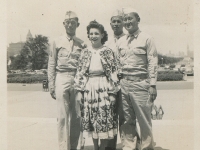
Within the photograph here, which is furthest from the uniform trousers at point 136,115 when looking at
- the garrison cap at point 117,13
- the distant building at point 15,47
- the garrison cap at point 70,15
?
the distant building at point 15,47

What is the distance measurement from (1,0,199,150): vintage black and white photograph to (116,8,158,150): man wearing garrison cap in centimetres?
1

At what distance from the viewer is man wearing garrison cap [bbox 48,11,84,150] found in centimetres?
332

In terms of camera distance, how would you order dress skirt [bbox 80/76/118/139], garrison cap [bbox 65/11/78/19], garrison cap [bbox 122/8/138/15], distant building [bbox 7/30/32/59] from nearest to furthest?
dress skirt [bbox 80/76/118/139] → garrison cap [bbox 122/8/138/15] → garrison cap [bbox 65/11/78/19] → distant building [bbox 7/30/32/59]

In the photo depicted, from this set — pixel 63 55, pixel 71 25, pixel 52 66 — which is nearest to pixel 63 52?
pixel 63 55

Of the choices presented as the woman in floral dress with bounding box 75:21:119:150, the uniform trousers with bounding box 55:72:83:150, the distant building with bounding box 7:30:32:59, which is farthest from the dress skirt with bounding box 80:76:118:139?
the distant building with bounding box 7:30:32:59

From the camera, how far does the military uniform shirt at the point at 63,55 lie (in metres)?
3.32

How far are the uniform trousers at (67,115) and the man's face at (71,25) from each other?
485 mm

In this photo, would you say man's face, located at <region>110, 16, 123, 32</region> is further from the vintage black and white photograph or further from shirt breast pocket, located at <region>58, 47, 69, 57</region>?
shirt breast pocket, located at <region>58, 47, 69, 57</region>

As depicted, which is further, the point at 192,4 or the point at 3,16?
the point at 3,16

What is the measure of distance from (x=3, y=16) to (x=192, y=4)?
7.34ft

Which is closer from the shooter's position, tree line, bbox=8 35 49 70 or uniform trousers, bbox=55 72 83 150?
uniform trousers, bbox=55 72 83 150

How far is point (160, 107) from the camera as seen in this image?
3295 millimetres

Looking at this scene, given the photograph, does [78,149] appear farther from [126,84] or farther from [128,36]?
[128,36]

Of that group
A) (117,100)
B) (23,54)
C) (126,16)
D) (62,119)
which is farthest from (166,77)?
(23,54)
